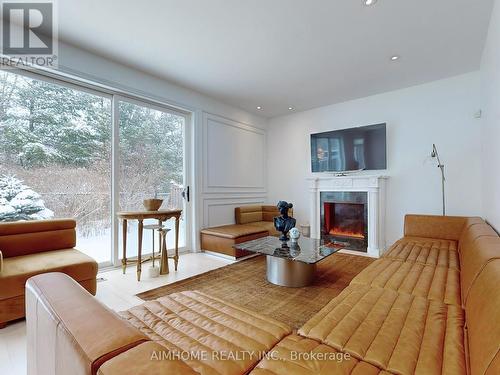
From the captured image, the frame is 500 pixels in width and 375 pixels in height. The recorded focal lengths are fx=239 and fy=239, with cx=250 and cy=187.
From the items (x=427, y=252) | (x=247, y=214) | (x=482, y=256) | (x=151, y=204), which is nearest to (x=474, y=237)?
(x=482, y=256)

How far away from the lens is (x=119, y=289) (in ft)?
8.36

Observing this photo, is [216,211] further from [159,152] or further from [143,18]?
[143,18]

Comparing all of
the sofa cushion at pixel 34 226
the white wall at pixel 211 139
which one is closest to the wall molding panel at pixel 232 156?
the white wall at pixel 211 139

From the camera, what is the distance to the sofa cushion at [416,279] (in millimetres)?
→ 1562

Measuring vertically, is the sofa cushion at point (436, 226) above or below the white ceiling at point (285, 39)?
below

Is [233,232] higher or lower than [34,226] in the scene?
lower

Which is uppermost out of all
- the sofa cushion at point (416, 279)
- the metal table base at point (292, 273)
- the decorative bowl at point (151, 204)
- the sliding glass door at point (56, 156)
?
the sliding glass door at point (56, 156)

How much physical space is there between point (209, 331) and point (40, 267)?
1.79 meters

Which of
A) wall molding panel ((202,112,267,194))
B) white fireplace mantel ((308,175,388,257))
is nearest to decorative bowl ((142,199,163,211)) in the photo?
wall molding panel ((202,112,267,194))

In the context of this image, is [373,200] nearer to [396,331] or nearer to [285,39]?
[285,39]

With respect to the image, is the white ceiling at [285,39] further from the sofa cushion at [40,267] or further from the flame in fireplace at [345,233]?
the flame in fireplace at [345,233]

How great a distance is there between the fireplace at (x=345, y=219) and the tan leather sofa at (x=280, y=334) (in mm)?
2548

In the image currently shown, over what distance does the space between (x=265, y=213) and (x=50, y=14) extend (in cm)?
419

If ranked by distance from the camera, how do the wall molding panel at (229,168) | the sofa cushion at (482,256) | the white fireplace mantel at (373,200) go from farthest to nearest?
the wall molding panel at (229,168), the white fireplace mantel at (373,200), the sofa cushion at (482,256)
